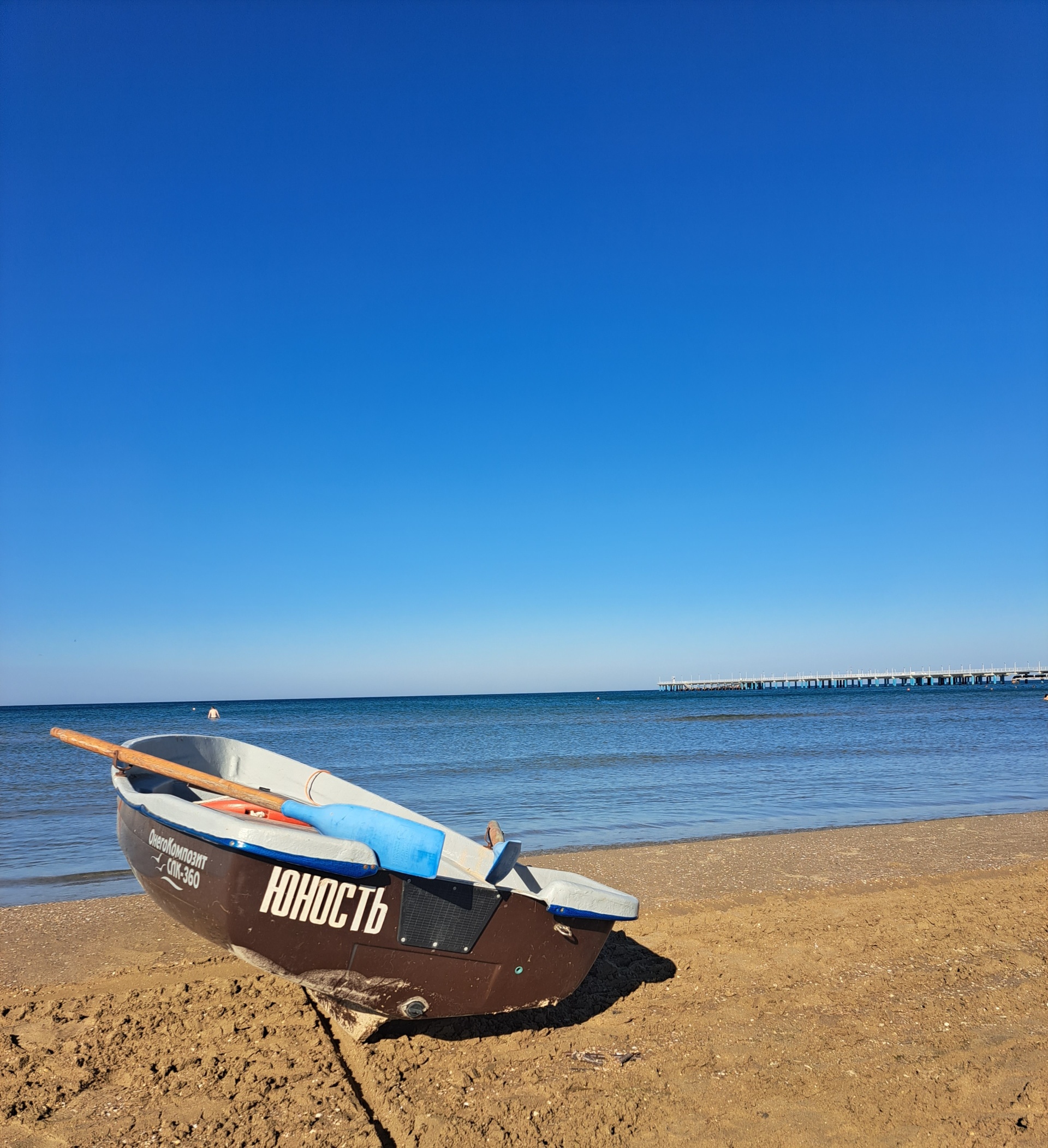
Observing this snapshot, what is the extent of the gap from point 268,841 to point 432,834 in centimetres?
72

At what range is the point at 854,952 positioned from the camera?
211 inches

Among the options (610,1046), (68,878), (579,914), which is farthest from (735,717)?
(579,914)

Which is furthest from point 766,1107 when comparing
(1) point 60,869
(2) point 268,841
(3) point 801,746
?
(3) point 801,746

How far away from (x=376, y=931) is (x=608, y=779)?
13.5 meters

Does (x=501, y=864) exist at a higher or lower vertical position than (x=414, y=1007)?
higher

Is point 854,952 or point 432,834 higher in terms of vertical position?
point 432,834

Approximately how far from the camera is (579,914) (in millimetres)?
3799

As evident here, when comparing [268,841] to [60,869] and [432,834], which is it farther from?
[60,869]

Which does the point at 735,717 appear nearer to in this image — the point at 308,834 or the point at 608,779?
the point at 608,779

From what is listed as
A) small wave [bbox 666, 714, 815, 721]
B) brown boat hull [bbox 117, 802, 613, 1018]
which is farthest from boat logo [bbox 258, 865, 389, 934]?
small wave [bbox 666, 714, 815, 721]

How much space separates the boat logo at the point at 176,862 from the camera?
143 inches

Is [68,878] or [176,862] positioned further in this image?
[68,878]

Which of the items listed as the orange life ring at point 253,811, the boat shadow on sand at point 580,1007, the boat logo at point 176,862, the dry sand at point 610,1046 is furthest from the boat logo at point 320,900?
the orange life ring at point 253,811

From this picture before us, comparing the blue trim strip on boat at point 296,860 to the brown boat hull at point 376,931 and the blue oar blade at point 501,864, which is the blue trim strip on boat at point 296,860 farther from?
the blue oar blade at point 501,864
